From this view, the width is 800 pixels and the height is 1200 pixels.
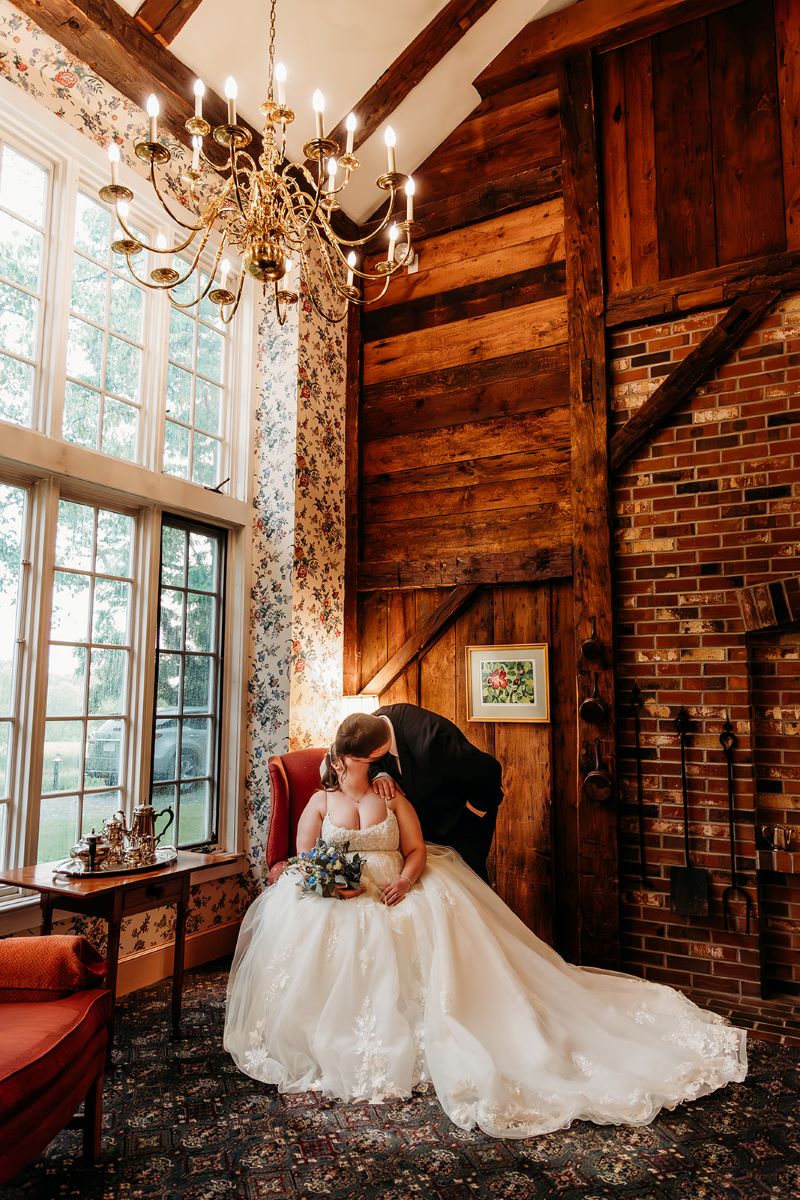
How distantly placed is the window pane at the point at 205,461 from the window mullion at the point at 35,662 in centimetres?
103

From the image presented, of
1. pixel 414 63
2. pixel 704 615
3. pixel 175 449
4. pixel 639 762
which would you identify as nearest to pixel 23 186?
pixel 175 449

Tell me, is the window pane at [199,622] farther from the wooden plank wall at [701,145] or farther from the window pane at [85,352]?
the wooden plank wall at [701,145]

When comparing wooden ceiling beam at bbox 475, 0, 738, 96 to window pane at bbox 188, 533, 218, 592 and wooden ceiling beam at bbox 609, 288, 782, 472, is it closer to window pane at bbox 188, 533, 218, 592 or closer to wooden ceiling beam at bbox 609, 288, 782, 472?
wooden ceiling beam at bbox 609, 288, 782, 472

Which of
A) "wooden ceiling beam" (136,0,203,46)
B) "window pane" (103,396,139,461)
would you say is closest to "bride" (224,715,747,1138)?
"window pane" (103,396,139,461)

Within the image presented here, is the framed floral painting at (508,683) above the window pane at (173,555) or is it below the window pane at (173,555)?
below

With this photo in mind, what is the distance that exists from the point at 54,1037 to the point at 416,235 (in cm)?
474

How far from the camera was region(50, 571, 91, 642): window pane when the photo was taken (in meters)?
3.68

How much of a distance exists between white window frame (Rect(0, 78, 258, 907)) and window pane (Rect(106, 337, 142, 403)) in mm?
58

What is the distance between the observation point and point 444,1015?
2736 mm

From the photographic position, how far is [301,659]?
469cm

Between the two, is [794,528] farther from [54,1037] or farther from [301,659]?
[54,1037]

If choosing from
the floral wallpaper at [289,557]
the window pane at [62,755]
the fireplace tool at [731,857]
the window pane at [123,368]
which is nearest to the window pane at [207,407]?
the floral wallpaper at [289,557]

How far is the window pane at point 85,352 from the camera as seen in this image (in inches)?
150

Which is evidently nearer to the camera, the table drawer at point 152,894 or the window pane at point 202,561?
the table drawer at point 152,894
